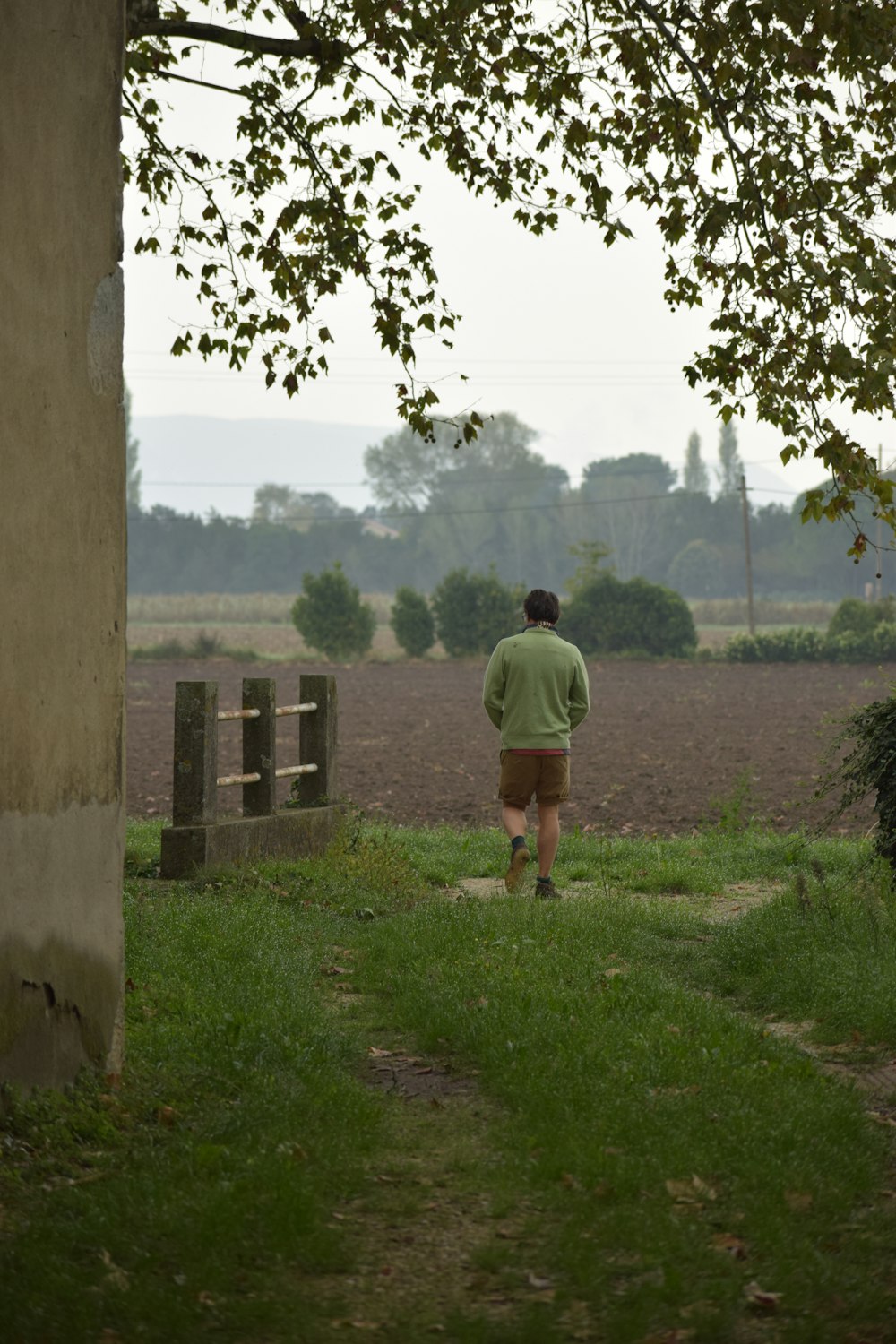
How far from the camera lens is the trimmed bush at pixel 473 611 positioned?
51.0m

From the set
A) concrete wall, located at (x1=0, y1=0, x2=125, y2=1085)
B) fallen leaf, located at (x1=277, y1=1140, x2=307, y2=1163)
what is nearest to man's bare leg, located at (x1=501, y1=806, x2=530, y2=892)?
concrete wall, located at (x1=0, y1=0, x2=125, y2=1085)

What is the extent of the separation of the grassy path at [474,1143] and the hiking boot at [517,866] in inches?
60.2

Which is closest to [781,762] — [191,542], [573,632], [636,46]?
[636,46]

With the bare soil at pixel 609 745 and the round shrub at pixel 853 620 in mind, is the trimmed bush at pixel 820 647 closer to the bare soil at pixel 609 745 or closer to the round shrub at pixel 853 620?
the round shrub at pixel 853 620

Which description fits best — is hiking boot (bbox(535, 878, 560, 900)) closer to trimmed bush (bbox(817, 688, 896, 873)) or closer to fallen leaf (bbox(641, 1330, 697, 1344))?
trimmed bush (bbox(817, 688, 896, 873))

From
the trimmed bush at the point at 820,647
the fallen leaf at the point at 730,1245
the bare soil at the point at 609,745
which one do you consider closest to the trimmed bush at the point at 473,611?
the bare soil at the point at 609,745

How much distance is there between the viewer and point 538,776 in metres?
9.95

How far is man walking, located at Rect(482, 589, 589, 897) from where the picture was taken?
9.78 meters

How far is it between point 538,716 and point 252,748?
275cm

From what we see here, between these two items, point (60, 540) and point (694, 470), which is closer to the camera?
point (60, 540)

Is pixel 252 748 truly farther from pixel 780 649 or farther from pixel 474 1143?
pixel 780 649

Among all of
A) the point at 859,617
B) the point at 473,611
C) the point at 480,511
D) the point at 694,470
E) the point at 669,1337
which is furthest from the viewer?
the point at 694,470

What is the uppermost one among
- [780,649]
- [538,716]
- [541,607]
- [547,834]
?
[541,607]

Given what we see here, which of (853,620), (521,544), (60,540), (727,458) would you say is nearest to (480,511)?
(521,544)
